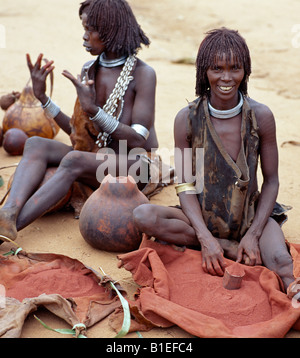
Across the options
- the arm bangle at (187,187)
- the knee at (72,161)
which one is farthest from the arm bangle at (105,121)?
the arm bangle at (187,187)

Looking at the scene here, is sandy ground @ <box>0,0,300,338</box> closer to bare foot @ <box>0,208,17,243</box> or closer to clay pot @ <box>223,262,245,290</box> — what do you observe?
bare foot @ <box>0,208,17,243</box>

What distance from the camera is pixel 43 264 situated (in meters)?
3.54

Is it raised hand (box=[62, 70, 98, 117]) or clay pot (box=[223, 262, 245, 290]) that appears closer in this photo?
clay pot (box=[223, 262, 245, 290])

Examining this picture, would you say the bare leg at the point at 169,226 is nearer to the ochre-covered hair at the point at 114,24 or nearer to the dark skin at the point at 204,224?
the dark skin at the point at 204,224

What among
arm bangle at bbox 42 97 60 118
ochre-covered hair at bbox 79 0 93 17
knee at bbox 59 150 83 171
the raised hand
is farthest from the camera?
arm bangle at bbox 42 97 60 118

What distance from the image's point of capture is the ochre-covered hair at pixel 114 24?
4.16m

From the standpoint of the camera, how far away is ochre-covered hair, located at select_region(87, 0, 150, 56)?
→ 4.16m

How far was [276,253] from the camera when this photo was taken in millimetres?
3373

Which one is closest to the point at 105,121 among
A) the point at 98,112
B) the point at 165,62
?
the point at 98,112

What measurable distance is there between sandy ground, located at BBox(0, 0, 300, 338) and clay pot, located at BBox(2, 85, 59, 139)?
12.8 inches

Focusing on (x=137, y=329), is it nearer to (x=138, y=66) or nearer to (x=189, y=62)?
(x=138, y=66)

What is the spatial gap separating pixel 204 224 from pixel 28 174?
141cm

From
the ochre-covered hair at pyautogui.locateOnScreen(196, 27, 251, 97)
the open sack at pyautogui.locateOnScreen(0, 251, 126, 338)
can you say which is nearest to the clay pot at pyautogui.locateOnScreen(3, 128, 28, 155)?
the open sack at pyautogui.locateOnScreen(0, 251, 126, 338)
